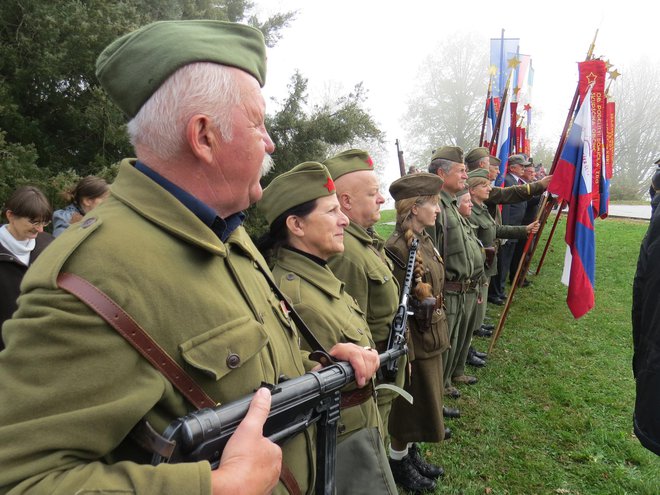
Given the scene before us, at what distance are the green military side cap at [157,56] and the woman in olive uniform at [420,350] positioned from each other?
255 centimetres

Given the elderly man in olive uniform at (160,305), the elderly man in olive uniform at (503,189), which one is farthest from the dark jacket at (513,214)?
the elderly man in olive uniform at (160,305)

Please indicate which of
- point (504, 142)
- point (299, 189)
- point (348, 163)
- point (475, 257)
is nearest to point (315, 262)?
point (299, 189)

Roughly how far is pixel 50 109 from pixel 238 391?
20.8 feet

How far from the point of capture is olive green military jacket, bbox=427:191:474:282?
4574 millimetres

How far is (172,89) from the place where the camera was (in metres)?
1.14

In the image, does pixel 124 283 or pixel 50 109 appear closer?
pixel 124 283

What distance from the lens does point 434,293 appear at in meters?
3.76

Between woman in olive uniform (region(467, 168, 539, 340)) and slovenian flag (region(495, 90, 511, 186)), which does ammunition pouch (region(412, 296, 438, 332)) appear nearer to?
woman in olive uniform (region(467, 168, 539, 340))

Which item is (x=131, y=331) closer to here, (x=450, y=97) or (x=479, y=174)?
(x=479, y=174)

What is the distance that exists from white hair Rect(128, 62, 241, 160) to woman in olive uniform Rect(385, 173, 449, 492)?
2.53 meters

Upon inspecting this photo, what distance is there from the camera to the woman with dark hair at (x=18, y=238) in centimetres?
307

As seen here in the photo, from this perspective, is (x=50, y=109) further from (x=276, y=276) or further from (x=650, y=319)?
(x=650, y=319)

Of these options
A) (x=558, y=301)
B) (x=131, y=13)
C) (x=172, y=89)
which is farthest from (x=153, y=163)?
(x=558, y=301)

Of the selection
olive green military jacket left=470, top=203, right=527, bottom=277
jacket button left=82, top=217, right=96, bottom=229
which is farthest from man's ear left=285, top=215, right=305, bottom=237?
olive green military jacket left=470, top=203, right=527, bottom=277
